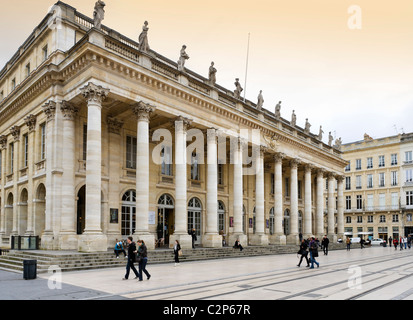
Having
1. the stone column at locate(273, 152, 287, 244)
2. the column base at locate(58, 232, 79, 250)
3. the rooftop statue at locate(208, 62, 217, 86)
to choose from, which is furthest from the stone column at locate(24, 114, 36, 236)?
the stone column at locate(273, 152, 287, 244)

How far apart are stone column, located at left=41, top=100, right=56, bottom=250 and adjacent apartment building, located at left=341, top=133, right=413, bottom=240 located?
52.6 m

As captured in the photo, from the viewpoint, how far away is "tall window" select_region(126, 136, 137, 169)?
27.0 m

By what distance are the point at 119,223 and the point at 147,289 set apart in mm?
14089

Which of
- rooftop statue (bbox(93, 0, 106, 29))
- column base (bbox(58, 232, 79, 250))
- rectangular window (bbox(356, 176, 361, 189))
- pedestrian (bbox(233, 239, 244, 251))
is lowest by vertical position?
pedestrian (bbox(233, 239, 244, 251))

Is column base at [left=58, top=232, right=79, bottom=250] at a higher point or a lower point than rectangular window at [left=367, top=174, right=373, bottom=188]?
lower

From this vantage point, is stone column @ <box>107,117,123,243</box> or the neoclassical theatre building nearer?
the neoclassical theatre building

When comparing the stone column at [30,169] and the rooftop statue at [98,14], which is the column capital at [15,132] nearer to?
the stone column at [30,169]

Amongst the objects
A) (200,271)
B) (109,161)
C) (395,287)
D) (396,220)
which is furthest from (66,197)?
(396,220)

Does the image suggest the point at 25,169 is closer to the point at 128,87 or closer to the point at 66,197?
the point at 66,197

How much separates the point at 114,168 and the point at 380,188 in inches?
2029

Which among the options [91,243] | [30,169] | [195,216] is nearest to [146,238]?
[91,243]

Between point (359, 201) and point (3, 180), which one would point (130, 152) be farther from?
point (359, 201)

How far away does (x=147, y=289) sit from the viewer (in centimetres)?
1202

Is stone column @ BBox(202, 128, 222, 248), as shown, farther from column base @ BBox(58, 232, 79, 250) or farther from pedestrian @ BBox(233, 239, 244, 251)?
column base @ BBox(58, 232, 79, 250)
